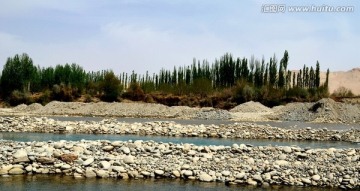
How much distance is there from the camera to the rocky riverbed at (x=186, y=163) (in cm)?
1252

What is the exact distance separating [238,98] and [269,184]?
1854 inches

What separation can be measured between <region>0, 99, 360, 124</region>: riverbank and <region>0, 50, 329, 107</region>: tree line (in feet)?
28.7

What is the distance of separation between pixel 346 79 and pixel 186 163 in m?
130

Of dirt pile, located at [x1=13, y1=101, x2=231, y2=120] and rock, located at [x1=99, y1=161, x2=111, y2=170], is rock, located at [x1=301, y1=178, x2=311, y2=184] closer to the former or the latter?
rock, located at [x1=99, y1=161, x2=111, y2=170]

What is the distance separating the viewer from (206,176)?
1248cm

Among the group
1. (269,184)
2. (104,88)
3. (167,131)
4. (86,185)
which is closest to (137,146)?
(86,185)

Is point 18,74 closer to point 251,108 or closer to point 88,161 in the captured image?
point 251,108

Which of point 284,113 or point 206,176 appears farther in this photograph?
point 284,113

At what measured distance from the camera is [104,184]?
11.7 meters

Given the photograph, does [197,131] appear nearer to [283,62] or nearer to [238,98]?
[238,98]

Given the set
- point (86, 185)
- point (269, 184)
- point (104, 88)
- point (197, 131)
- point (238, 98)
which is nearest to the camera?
point (86, 185)

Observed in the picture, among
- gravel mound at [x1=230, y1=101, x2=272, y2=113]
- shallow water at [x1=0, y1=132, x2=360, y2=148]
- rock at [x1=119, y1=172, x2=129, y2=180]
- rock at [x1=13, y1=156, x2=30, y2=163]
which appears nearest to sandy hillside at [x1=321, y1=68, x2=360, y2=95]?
gravel mound at [x1=230, y1=101, x2=272, y2=113]

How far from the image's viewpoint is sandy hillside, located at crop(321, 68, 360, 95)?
125375mm

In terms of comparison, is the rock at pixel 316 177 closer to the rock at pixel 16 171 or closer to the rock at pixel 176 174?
the rock at pixel 176 174
